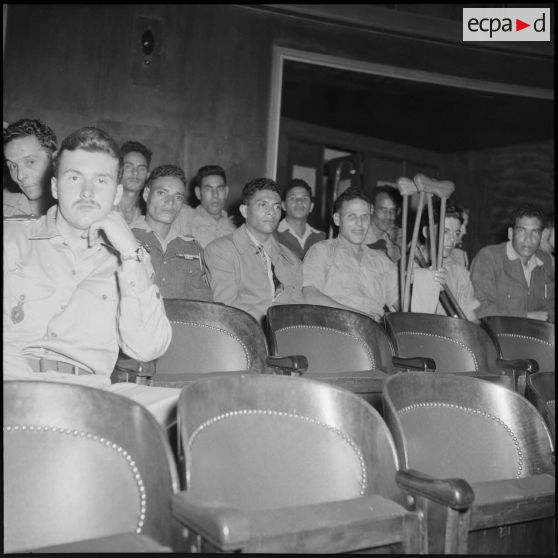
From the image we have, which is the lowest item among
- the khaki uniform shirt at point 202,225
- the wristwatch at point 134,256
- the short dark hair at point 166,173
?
the wristwatch at point 134,256

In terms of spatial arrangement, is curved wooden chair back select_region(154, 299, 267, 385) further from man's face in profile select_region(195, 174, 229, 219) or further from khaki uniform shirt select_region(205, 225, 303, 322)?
man's face in profile select_region(195, 174, 229, 219)

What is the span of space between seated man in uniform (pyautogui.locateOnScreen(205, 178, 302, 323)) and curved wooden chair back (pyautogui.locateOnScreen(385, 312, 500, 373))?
71 centimetres

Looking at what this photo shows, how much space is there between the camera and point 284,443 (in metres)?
1.45

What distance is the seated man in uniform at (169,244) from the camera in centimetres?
325

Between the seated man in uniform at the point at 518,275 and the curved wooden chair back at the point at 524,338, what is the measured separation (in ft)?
2.61

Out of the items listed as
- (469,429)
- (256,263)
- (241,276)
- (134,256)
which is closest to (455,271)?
(256,263)

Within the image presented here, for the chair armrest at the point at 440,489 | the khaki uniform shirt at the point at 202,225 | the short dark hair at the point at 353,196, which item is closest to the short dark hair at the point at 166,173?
the khaki uniform shirt at the point at 202,225

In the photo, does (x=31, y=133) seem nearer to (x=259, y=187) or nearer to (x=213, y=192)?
(x=259, y=187)

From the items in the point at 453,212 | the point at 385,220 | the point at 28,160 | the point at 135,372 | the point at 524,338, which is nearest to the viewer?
the point at 135,372

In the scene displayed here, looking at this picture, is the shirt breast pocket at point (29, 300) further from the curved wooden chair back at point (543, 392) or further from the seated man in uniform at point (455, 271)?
the seated man in uniform at point (455, 271)

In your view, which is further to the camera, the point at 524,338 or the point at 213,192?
the point at 213,192

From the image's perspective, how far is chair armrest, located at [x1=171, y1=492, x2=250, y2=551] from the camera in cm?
104

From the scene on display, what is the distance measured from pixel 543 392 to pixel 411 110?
441 centimetres

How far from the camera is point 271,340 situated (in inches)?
102
